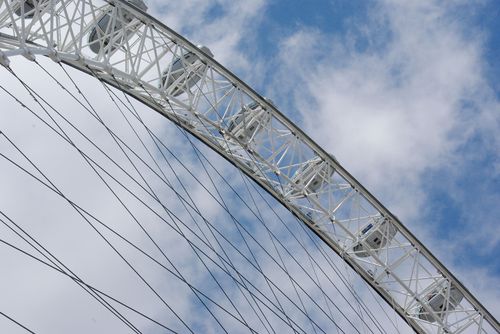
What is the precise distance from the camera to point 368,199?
89.4 feet

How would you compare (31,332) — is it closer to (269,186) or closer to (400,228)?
(269,186)

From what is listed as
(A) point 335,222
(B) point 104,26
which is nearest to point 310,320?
(A) point 335,222

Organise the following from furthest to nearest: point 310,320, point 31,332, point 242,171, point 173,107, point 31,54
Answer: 1. point 242,171
2. point 173,107
3. point 310,320
4. point 31,54
5. point 31,332

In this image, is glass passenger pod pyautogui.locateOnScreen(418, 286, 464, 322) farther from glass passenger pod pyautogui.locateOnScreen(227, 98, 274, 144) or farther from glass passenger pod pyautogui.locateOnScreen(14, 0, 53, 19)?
glass passenger pod pyautogui.locateOnScreen(14, 0, 53, 19)

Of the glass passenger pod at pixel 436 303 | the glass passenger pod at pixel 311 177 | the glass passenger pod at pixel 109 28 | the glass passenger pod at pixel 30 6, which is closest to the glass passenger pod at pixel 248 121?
the glass passenger pod at pixel 311 177

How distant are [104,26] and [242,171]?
22.2ft

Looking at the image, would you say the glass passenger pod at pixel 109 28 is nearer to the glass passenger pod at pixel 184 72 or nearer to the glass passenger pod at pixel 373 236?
the glass passenger pod at pixel 184 72

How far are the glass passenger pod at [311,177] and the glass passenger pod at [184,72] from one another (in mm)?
4784

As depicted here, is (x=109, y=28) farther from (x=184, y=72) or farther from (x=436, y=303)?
(x=436, y=303)

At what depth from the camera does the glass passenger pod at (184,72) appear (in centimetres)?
2383

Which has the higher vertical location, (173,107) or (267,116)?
(267,116)

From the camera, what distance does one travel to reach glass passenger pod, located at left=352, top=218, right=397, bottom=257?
27.4m

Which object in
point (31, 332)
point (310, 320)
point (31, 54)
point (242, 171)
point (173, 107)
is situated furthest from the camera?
point (242, 171)

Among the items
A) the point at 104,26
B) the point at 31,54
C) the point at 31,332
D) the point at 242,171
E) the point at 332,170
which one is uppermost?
the point at 332,170
